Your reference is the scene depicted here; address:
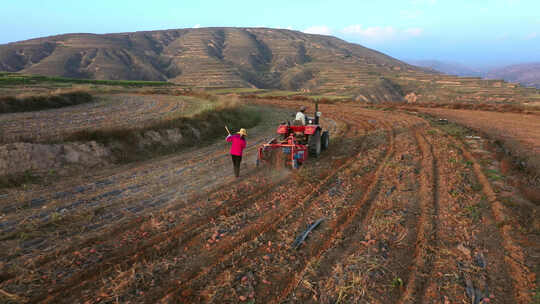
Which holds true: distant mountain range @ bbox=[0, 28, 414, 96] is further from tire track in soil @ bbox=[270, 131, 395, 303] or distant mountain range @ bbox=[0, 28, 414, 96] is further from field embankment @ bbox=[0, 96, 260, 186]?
tire track in soil @ bbox=[270, 131, 395, 303]

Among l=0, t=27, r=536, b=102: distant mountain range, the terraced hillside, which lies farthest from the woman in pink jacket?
the terraced hillside

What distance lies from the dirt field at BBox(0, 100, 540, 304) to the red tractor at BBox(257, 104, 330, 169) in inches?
26.5

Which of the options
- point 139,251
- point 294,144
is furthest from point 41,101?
point 139,251

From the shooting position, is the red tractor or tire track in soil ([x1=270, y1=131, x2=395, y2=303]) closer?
tire track in soil ([x1=270, y1=131, x2=395, y2=303])

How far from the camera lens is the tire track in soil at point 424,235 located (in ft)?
10.4

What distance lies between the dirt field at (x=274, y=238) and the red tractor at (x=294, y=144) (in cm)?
67

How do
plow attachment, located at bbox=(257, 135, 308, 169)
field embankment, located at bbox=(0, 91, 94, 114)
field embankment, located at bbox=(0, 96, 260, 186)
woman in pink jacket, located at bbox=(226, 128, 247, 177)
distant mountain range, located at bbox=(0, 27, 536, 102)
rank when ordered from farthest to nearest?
distant mountain range, located at bbox=(0, 27, 536, 102)
field embankment, located at bbox=(0, 91, 94, 114)
plow attachment, located at bbox=(257, 135, 308, 169)
woman in pink jacket, located at bbox=(226, 128, 247, 177)
field embankment, located at bbox=(0, 96, 260, 186)

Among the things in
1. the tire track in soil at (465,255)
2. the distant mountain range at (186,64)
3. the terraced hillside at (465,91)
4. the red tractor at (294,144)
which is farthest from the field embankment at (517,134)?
the distant mountain range at (186,64)

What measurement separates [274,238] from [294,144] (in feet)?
13.6

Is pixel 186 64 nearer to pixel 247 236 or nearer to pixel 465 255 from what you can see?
pixel 247 236

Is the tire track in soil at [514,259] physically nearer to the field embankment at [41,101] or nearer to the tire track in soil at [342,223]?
the tire track in soil at [342,223]

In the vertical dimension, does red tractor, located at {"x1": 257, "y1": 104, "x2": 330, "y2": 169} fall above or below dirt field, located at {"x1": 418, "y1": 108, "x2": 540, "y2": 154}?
above

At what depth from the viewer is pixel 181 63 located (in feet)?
372

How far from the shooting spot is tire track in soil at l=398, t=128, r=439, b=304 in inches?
125
